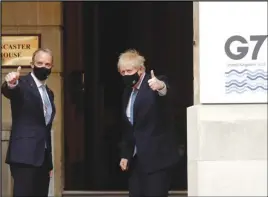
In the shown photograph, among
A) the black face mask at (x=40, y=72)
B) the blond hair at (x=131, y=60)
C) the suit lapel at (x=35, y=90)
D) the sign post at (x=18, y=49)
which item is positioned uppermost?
the sign post at (x=18, y=49)

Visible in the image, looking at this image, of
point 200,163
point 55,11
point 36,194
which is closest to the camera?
point 200,163

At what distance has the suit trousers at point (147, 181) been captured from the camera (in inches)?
258

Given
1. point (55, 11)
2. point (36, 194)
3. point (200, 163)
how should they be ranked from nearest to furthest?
point (200, 163) → point (36, 194) → point (55, 11)

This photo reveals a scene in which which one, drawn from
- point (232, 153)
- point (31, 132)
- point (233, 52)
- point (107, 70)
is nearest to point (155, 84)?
point (233, 52)

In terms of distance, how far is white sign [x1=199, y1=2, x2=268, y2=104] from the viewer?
6.27 metres

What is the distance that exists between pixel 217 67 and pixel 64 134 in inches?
128

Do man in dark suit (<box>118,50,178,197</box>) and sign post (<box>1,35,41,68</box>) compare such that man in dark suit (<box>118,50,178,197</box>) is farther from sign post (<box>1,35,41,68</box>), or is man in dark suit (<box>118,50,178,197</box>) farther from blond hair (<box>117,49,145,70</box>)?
sign post (<box>1,35,41,68</box>)

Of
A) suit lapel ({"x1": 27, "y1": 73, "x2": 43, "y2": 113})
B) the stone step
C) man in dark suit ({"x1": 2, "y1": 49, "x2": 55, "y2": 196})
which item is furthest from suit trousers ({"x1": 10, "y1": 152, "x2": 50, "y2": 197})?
the stone step

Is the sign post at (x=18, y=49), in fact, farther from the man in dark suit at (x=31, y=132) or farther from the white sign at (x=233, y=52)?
the white sign at (x=233, y=52)

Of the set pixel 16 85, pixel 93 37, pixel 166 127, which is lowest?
pixel 166 127

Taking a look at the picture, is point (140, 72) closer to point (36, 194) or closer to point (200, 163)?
point (200, 163)

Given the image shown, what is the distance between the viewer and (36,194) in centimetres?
661

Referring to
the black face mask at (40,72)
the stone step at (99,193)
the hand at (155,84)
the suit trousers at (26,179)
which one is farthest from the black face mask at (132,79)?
the stone step at (99,193)

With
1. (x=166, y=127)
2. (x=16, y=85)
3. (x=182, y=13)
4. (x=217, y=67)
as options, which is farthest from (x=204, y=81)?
(x=182, y=13)
